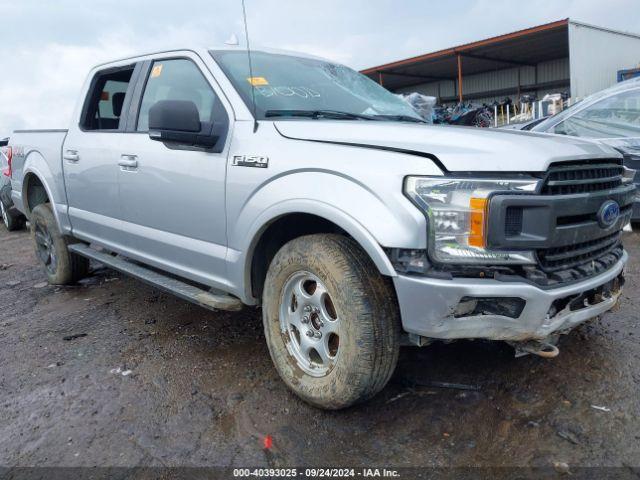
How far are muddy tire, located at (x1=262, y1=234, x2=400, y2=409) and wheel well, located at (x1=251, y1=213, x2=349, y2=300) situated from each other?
0.59 ft

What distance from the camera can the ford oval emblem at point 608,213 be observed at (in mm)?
2432

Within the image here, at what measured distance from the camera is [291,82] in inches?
129

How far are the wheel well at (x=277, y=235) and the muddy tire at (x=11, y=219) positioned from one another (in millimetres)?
7850

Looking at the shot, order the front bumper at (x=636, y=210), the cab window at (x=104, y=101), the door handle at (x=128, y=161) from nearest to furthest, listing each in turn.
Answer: the door handle at (x=128, y=161), the cab window at (x=104, y=101), the front bumper at (x=636, y=210)

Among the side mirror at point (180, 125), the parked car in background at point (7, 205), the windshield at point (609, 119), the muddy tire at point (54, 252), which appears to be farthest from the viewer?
the parked car in background at point (7, 205)

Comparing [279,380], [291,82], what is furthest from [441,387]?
[291,82]

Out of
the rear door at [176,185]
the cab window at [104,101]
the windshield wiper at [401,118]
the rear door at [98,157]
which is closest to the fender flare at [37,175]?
the rear door at [98,157]

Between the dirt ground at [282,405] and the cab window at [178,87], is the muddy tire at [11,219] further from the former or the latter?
the cab window at [178,87]

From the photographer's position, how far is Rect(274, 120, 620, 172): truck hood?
217 centimetres

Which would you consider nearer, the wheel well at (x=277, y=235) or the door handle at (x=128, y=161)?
the wheel well at (x=277, y=235)

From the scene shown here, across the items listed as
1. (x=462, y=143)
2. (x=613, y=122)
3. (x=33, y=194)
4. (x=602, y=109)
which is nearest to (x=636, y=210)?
(x=613, y=122)

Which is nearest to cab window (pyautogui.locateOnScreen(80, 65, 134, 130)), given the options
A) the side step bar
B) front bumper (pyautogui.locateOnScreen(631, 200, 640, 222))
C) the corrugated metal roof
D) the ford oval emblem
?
the side step bar

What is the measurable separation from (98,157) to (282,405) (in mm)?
2380

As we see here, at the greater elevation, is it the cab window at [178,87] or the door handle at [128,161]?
the cab window at [178,87]
